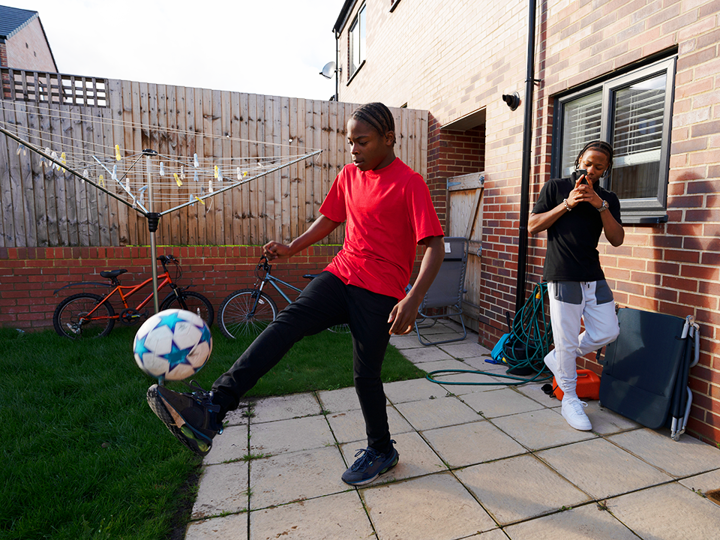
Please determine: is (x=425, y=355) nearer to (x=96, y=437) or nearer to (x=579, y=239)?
(x=579, y=239)

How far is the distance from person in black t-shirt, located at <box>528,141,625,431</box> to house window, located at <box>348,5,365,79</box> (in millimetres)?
9111

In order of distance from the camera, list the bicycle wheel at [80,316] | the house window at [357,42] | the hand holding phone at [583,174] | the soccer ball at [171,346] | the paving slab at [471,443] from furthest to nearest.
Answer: the house window at [357,42]
the bicycle wheel at [80,316]
the hand holding phone at [583,174]
the paving slab at [471,443]
the soccer ball at [171,346]

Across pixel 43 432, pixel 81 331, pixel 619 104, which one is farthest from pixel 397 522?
pixel 81 331

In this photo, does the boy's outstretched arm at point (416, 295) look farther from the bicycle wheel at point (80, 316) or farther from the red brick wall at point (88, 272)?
the bicycle wheel at point (80, 316)

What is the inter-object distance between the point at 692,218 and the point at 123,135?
227 inches

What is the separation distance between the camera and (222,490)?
2281mm

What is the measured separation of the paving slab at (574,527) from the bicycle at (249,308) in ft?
11.7

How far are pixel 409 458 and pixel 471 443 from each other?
47cm

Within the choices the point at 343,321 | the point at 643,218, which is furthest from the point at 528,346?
the point at 343,321

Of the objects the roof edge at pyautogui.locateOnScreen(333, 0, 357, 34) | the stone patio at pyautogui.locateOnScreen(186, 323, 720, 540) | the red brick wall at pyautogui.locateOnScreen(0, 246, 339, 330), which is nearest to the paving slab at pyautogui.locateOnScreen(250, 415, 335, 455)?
the stone patio at pyautogui.locateOnScreen(186, 323, 720, 540)

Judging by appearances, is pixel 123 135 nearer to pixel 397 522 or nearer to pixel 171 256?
pixel 171 256

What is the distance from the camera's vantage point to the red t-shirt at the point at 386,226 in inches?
81.3

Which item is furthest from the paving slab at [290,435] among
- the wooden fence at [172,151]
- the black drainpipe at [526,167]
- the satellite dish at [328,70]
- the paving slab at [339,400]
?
the satellite dish at [328,70]

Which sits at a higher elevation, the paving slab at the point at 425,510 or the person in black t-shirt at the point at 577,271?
the person in black t-shirt at the point at 577,271
